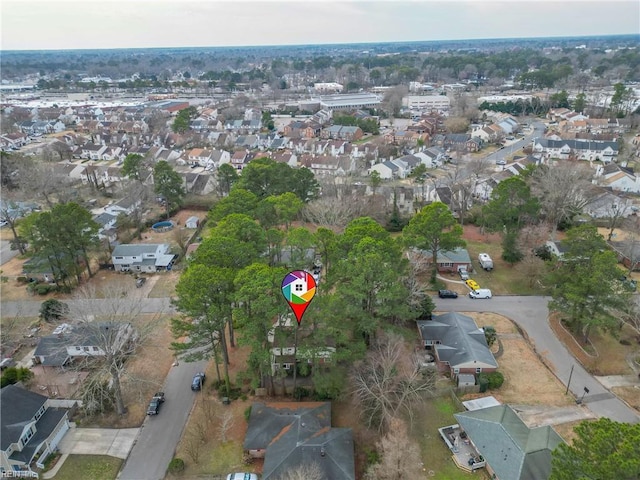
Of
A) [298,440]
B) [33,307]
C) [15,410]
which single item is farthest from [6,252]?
[298,440]

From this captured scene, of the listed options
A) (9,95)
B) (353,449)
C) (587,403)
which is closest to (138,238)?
(353,449)

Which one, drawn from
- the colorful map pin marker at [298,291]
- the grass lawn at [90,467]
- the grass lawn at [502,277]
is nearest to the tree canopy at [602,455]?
the colorful map pin marker at [298,291]

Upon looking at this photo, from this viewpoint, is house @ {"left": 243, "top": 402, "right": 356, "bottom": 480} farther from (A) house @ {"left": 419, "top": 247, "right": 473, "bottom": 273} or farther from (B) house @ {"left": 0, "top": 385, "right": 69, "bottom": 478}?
(A) house @ {"left": 419, "top": 247, "right": 473, "bottom": 273}

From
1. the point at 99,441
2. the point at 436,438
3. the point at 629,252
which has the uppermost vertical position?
the point at 629,252

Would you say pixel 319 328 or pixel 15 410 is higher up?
pixel 319 328

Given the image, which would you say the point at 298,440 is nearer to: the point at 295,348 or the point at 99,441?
the point at 295,348

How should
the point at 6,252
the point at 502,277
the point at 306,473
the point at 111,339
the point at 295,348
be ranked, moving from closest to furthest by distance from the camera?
1. the point at 306,473
2. the point at 295,348
3. the point at 111,339
4. the point at 502,277
5. the point at 6,252

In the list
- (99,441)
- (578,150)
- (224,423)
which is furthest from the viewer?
(578,150)
